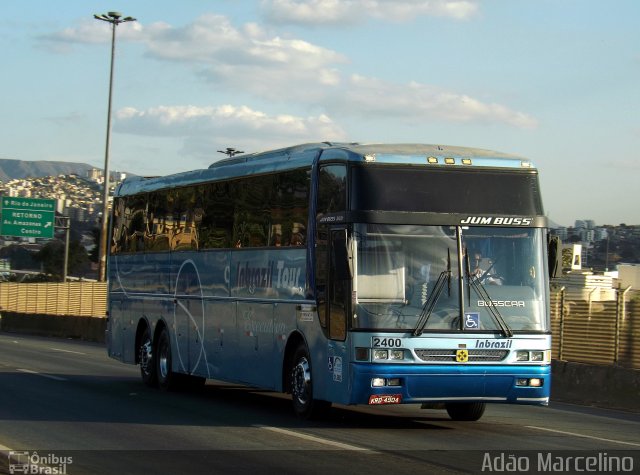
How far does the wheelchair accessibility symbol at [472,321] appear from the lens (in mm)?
14031

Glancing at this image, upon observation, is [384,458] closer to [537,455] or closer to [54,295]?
[537,455]

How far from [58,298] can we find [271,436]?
47.4 metres

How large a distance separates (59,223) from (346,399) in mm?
55971

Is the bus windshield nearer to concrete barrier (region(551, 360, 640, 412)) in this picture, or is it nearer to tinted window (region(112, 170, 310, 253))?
tinted window (region(112, 170, 310, 253))

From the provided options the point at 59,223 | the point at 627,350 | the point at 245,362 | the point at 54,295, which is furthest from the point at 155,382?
the point at 59,223

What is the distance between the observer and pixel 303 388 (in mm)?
15250

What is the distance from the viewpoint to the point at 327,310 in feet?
47.3

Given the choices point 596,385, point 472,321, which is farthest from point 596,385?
point 472,321

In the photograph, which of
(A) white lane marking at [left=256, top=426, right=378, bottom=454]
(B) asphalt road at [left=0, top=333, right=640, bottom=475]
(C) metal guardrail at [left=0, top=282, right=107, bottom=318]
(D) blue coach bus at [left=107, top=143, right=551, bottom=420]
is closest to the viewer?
Result: (B) asphalt road at [left=0, top=333, right=640, bottom=475]

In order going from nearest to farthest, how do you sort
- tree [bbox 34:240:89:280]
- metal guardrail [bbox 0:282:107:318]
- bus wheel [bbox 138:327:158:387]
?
Result: 1. bus wheel [bbox 138:327:158:387]
2. metal guardrail [bbox 0:282:107:318]
3. tree [bbox 34:240:89:280]

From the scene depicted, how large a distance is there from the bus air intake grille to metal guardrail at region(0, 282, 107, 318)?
3803 centimetres

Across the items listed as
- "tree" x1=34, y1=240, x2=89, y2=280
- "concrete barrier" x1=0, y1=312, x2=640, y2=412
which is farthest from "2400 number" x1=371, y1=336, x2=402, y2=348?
"tree" x1=34, y1=240, x2=89, y2=280

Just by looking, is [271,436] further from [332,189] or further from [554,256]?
[554,256]

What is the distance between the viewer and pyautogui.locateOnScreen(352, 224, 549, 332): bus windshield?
13867 mm
